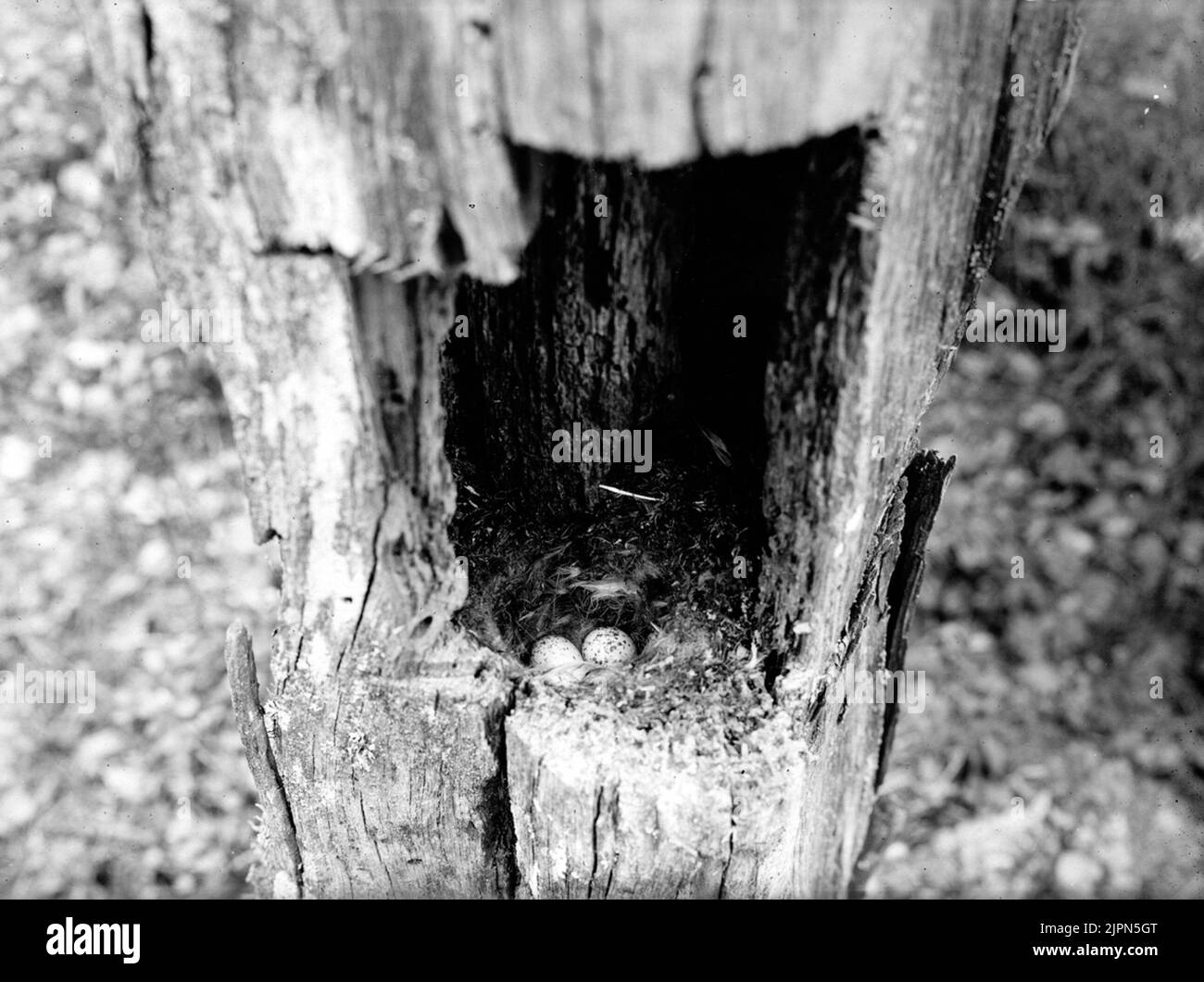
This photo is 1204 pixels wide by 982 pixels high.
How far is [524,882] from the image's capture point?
1.85 m

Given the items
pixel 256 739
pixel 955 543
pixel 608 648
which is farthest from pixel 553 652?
pixel 955 543

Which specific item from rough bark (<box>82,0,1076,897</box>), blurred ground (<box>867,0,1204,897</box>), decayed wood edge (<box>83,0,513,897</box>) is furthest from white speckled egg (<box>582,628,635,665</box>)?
blurred ground (<box>867,0,1204,897</box>)

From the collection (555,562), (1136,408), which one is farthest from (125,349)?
(1136,408)

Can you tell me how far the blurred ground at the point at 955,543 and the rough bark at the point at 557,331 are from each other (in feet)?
5.69

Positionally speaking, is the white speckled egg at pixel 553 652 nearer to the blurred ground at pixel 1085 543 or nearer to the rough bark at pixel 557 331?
the rough bark at pixel 557 331

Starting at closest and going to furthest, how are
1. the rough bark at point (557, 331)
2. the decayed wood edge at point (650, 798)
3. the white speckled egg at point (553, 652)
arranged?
the rough bark at point (557, 331), the decayed wood edge at point (650, 798), the white speckled egg at point (553, 652)

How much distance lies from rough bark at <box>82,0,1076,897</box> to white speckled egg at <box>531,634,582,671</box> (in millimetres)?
155

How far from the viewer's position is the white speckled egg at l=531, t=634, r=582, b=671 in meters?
1.93

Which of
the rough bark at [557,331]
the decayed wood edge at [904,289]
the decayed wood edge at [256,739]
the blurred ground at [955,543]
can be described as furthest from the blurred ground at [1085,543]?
the decayed wood edge at [256,739]

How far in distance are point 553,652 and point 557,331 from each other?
0.60m

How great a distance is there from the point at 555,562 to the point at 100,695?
228cm

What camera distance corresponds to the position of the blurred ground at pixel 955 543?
3.51 metres

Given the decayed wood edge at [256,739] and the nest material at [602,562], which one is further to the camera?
the nest material at [602,562]
